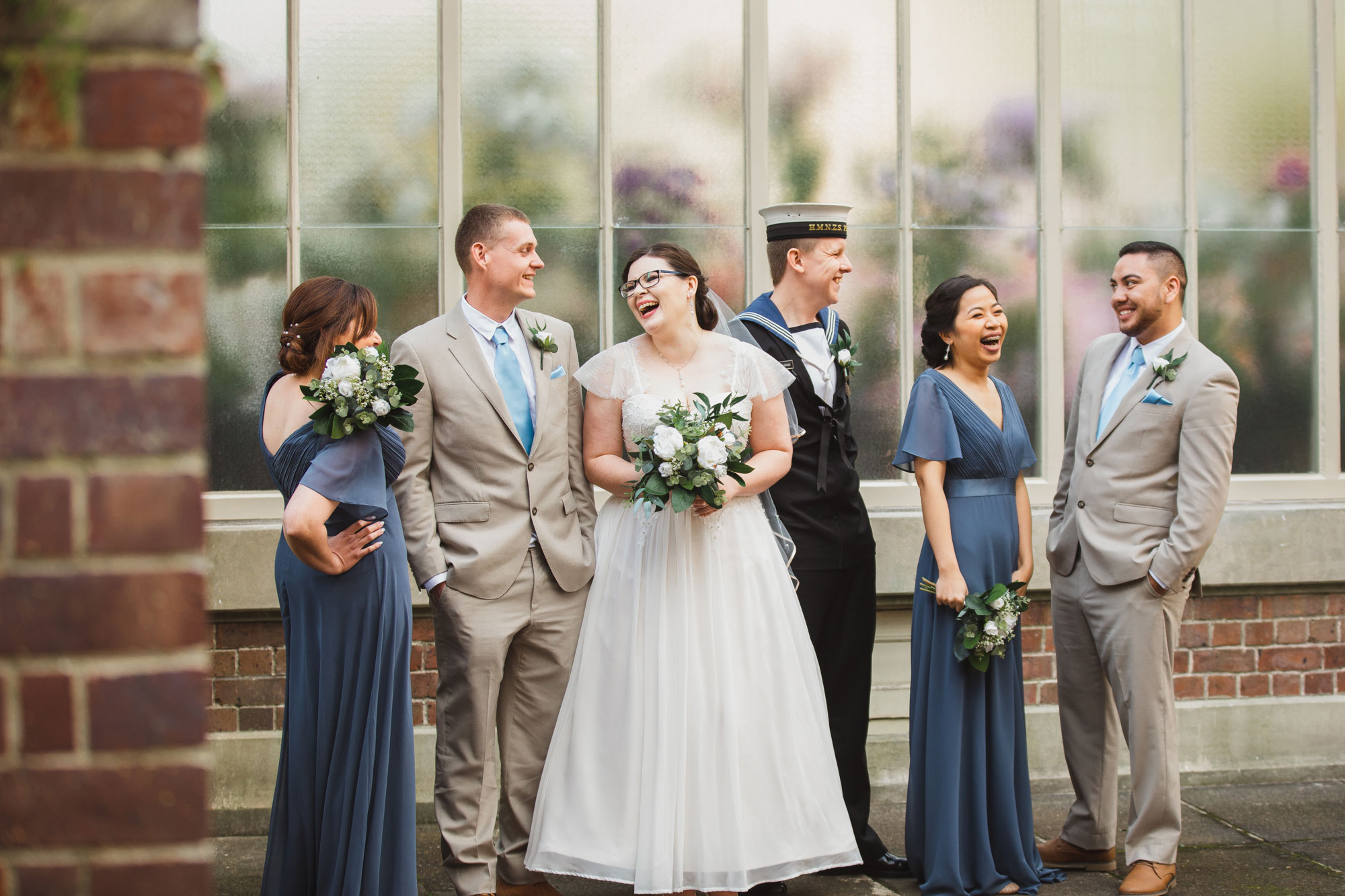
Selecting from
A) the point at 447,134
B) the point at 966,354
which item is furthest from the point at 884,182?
the point at 447,134

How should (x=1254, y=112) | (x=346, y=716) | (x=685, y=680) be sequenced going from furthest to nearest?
1. (x=1254, y=112)
2. (x=685, y=680)
3. (x=346, y=716)

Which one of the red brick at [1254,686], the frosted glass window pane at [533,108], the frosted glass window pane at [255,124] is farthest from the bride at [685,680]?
the red brick at [1254,686]

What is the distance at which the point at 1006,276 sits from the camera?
555 cm

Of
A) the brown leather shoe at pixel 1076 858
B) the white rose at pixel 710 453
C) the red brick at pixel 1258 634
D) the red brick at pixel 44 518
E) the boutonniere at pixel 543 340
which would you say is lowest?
the brown leather shoe at pixel 1076 858

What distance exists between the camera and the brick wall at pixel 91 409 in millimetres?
885

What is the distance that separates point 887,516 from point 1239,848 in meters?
1.88

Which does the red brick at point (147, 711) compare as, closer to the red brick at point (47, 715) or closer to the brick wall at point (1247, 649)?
the red brick at point (47, 715)

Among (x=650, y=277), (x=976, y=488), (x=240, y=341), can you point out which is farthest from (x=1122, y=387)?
(x=240, y=341)

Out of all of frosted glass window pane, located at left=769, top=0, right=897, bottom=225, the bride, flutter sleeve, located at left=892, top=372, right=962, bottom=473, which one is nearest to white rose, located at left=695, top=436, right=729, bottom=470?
the bride

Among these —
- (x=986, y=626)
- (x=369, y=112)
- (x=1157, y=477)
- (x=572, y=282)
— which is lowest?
(x=986, y=626)

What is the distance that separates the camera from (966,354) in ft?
14.1

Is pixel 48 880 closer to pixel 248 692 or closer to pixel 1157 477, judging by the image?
pixel 1157 477

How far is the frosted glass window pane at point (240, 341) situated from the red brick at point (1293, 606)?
448 cm

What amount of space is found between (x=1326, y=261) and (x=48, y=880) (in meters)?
6.08
